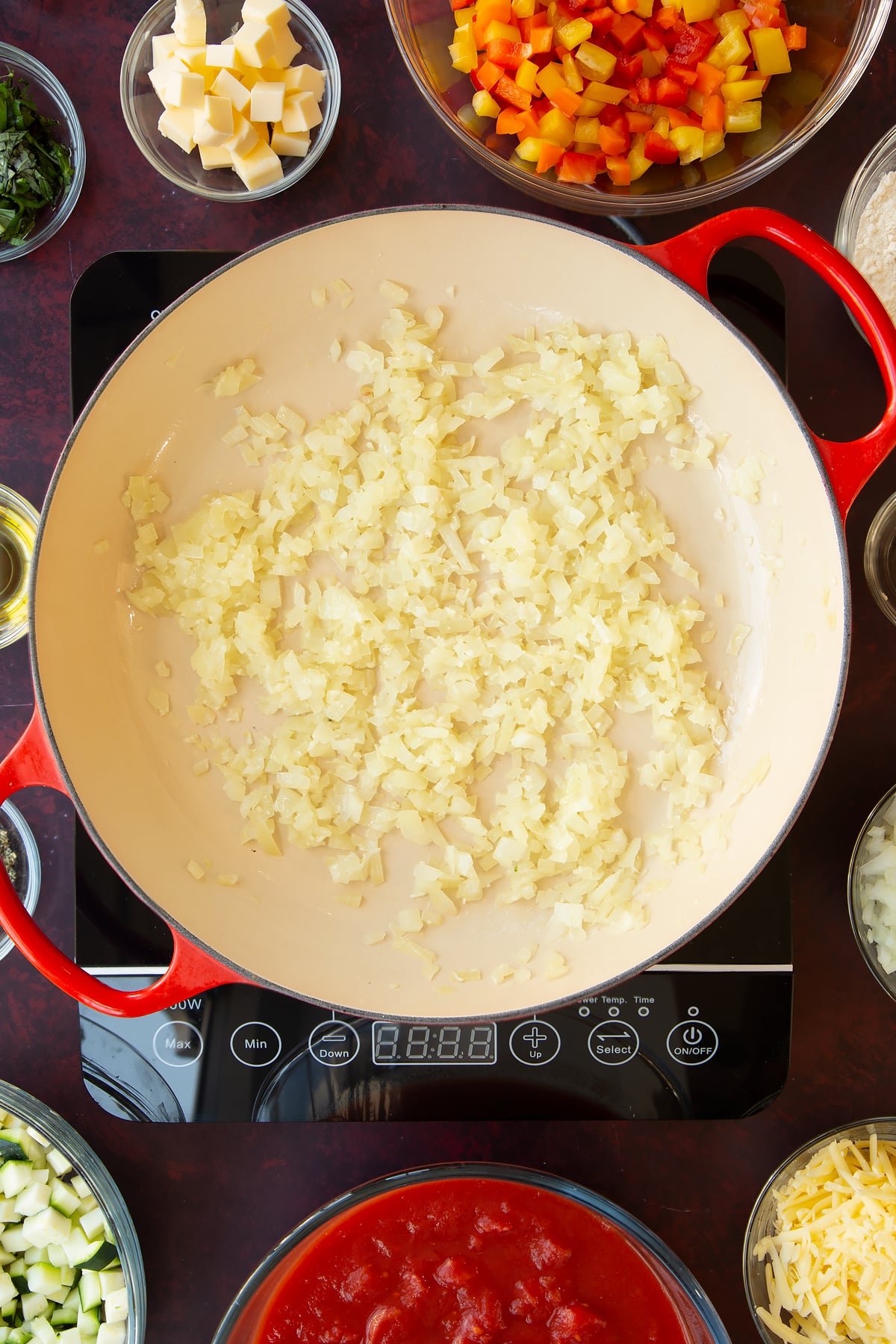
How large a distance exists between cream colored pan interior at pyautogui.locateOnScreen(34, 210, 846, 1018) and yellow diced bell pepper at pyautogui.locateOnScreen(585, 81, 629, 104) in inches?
7.2

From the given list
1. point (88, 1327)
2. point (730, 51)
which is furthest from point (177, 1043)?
point (730, 51)

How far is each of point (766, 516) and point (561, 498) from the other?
29cm

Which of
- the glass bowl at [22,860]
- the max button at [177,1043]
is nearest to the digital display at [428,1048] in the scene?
the max button at [177,1043]

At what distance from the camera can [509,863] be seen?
131cm

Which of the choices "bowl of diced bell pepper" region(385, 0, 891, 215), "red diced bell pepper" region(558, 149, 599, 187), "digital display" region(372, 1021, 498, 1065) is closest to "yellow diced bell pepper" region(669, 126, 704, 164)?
"bowl of diced bell pepper" region(385, 0, 891, 215)

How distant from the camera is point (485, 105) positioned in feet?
4.13

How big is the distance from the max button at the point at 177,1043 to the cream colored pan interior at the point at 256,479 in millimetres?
166

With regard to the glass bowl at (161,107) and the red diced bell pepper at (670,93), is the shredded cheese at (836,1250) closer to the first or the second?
the red diced bell pepper at (670,93)

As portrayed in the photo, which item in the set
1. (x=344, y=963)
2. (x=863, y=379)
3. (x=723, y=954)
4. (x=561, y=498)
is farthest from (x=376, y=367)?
(x=723, y=954)

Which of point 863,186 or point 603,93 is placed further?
point 863,186

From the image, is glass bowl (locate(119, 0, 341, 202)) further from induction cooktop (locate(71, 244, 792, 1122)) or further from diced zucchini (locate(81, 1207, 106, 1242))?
diced zucchini (locate(81, 1207, 106, 1242))

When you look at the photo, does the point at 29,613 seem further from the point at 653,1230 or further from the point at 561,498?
the point at 653,1230

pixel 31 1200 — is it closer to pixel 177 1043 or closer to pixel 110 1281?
pixel 110 1281

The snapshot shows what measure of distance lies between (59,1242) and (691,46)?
1.81 m
